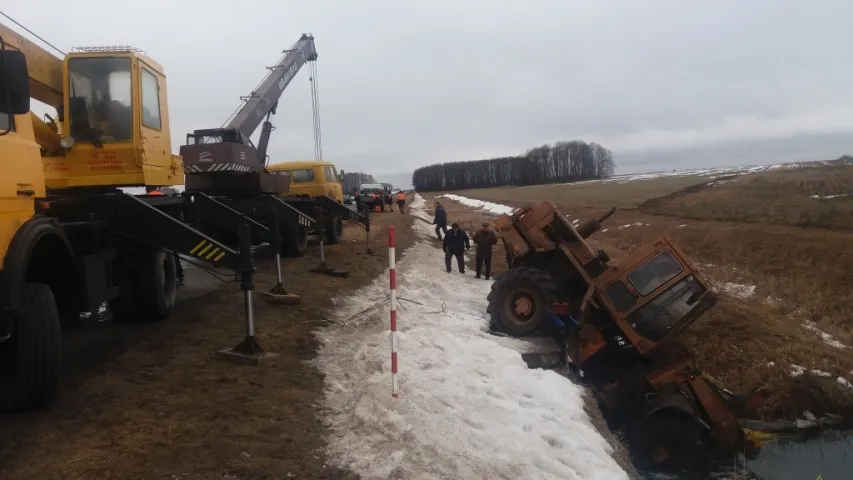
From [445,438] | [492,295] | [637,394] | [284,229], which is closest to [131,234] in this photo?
[445,438]

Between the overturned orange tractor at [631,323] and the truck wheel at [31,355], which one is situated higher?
the truck wheel at [31,355]

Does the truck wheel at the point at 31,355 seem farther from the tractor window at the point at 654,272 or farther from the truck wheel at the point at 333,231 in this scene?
the truck wheel at the point at 333,231

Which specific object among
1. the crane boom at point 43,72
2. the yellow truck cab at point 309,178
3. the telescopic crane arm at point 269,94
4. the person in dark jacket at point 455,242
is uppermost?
the telescopic crane arm at point 269,94

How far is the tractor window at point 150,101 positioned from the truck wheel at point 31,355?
3.64m

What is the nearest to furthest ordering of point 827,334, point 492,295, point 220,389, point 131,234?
1. point 220,389
2. point 131,234
3. point 492,295
4. point 827,334

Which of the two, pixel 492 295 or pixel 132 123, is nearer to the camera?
pixel 132 123

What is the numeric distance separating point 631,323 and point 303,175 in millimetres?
13256

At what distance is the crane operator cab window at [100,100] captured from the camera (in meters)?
7.14

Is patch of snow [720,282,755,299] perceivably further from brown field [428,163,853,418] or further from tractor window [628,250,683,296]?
tractor window [628,250,683,296]

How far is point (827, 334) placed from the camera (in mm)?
12375

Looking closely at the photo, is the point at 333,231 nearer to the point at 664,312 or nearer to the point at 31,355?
the point at 664,312

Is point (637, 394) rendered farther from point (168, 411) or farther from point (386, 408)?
point (168, 411)

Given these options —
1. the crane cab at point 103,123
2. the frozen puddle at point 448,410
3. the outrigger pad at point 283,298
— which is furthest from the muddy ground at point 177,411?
the crane cab at point 103,123

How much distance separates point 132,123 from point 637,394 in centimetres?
767
